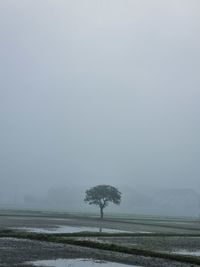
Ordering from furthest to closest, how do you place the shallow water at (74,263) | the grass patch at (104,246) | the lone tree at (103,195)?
the lone tree at (103,195) → the grass patch at (104,246) → the shallow water at (74,263)

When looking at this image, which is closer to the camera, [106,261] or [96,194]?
[106,261]

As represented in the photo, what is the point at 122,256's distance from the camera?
27.7 meters

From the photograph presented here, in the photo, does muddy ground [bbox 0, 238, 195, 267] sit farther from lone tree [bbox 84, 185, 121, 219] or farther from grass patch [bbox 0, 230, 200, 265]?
lone tree [bbox 84, 185, 121, 219]

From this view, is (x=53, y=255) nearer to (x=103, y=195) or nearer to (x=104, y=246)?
(x=104, y=246)

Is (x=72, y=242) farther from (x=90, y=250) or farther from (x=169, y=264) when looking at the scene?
(x=169, y=264)

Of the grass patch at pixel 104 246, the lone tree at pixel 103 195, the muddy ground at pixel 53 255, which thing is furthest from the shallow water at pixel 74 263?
the lone tree at pixel 103 195

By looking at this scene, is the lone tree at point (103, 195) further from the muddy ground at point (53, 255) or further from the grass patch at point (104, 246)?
the muddy ground at point (53, 255)

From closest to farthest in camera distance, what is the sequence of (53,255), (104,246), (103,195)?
(53,255), (104,246), (103,195)

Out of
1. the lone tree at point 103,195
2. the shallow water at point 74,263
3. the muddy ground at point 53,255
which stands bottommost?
the shallow water at point 74,263

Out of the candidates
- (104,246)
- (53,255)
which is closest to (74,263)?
(53,255)

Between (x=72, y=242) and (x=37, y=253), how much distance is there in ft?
25.7

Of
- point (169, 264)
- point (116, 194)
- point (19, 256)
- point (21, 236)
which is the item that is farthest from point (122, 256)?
point (116, 194)

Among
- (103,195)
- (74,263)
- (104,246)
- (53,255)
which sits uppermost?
(103,195)

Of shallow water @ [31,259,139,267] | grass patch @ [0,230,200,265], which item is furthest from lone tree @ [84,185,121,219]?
shallow water @ [31,259,139,267]
